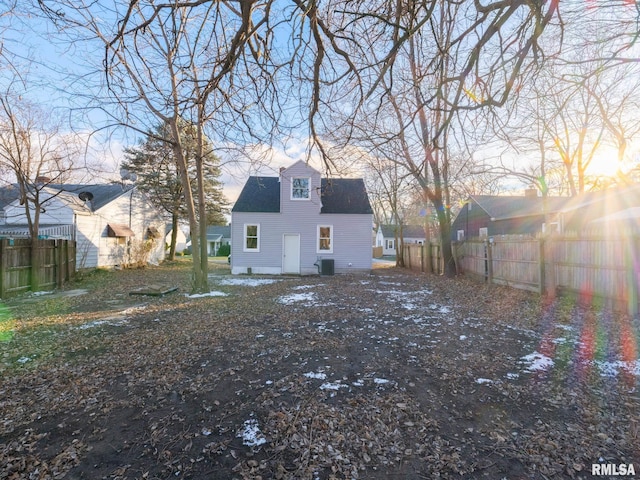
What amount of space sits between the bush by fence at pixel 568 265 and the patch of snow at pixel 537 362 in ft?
11.7

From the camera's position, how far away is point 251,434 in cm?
259

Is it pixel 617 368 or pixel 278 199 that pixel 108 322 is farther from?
pixel 278 199

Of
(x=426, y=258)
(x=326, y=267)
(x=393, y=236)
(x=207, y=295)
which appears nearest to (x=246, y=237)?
(x=326, y=267)

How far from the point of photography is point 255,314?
6.95 metres

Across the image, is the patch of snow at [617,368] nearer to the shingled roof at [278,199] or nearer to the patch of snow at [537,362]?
the patch of snow at [537,362]

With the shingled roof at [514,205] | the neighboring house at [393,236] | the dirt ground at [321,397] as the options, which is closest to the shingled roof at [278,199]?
the dirt ground at [321,397]

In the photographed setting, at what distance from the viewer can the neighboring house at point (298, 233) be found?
1606cm

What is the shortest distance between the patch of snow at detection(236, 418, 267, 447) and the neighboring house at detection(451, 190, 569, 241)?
66.3ft

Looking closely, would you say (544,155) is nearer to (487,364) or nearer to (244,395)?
(487,364)

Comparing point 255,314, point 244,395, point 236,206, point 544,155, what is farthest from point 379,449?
point 544,155

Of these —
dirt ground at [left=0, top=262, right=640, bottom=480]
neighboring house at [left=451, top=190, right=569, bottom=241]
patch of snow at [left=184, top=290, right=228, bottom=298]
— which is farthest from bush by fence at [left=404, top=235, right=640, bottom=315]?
neighboring house at [left=451, top=190, right=569, bottom=241]

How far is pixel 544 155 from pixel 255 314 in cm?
1682

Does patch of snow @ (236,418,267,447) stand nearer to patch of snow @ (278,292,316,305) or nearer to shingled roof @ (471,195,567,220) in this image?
patch of snow @ (278,292,316,305)

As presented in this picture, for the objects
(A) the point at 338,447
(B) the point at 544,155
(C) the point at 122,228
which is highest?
(B) the point at 544,155
